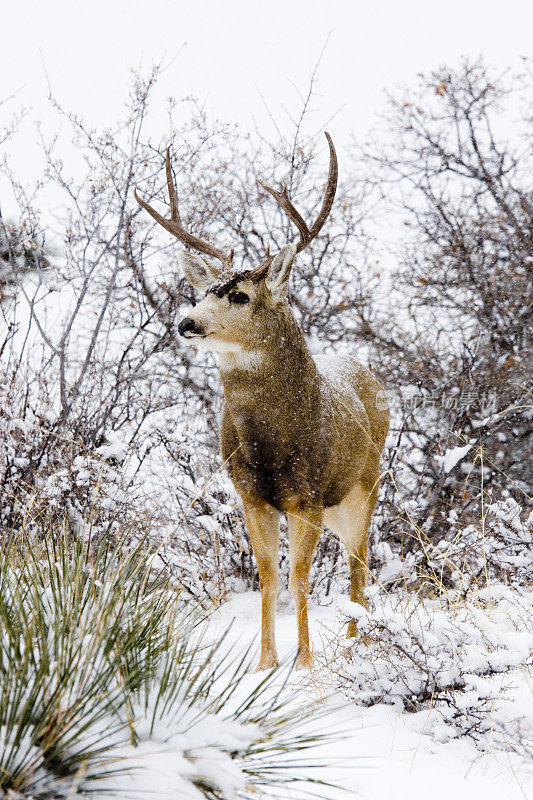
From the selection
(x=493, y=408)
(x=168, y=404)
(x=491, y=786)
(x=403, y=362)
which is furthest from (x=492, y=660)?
(x=403, y=362)

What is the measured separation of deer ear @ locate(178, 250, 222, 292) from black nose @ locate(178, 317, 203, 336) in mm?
587

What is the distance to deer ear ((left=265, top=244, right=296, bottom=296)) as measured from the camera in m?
3.58

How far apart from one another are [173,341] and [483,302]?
3.89m

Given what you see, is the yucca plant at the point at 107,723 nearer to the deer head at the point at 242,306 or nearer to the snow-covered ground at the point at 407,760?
the snow-covered ground at the point at 407,760

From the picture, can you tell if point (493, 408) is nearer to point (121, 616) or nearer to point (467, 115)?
point (467, 115)

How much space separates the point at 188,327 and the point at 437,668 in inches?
73.0

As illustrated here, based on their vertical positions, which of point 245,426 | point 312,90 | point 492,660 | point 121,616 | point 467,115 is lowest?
point 121,616

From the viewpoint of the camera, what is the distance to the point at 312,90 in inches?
270

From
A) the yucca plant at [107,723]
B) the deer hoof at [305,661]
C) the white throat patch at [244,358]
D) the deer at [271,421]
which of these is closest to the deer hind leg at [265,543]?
the deer at [271,421]

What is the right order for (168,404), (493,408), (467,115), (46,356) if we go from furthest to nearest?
(467,115) → (493,408) → (168,404) → (46,356)

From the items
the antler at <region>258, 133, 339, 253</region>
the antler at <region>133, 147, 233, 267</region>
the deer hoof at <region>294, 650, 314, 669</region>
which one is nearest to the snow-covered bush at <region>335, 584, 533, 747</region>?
the deer hoof at <region>294, 650, 314, 669</region>

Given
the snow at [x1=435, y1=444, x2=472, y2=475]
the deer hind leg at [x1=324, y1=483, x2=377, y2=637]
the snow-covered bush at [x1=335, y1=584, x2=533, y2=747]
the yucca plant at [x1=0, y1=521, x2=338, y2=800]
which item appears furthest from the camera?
the snow at [x1=435, y1=444, x2=472, y2=475]

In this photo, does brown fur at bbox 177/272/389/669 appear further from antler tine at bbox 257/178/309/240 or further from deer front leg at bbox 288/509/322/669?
antler tine at bbox 257/178/309/240

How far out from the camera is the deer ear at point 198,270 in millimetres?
3934
